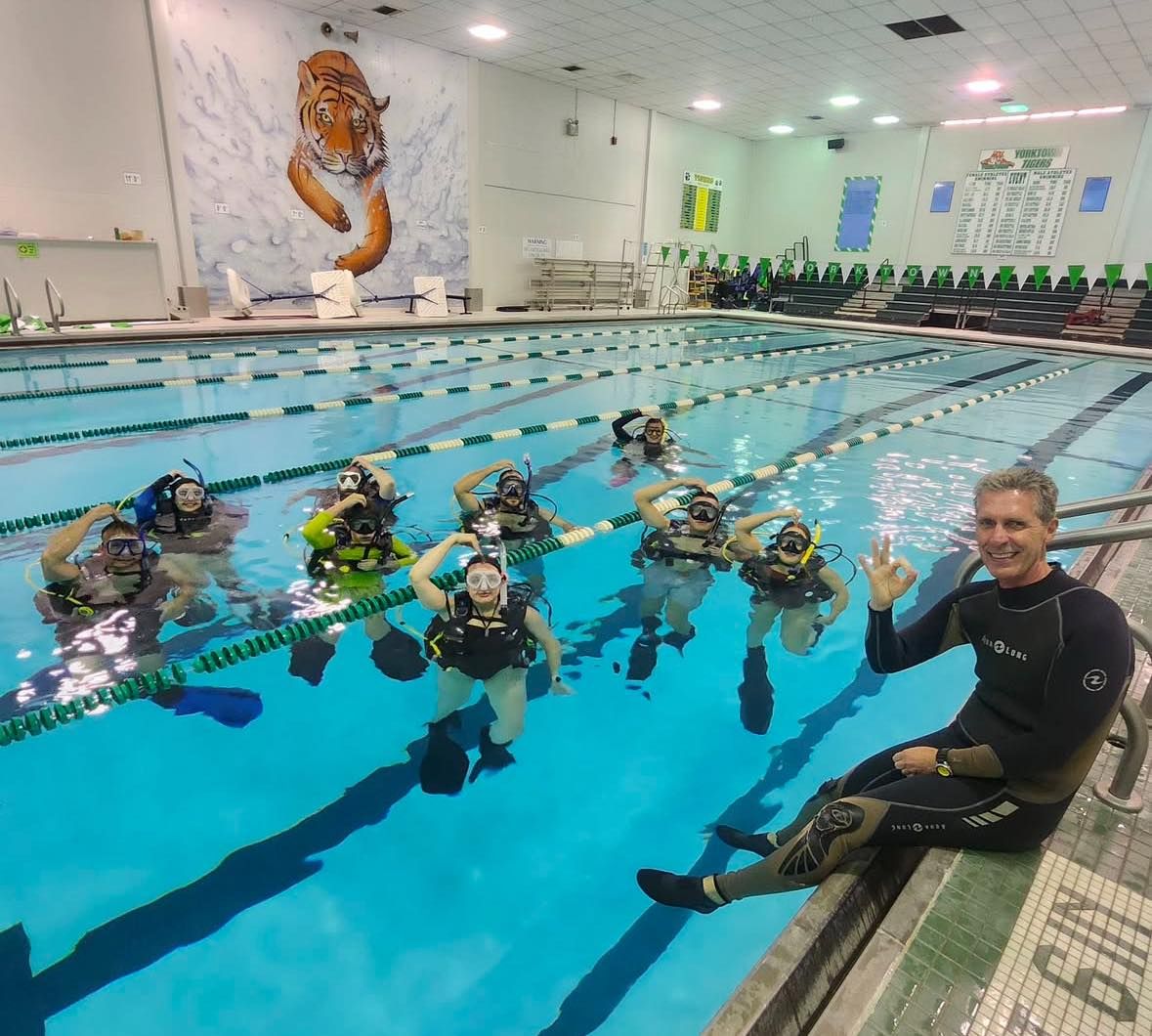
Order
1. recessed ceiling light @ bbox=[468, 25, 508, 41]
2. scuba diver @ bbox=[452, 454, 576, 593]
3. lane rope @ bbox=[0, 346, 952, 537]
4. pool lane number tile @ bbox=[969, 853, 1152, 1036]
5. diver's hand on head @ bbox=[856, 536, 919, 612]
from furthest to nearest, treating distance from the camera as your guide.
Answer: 1. recessed ceiling light @ bbox=[468, 25, 508, 41]
2. lane rope @ bbox=[0, 346, 952, 537]
3. scuba diver @ bbox=[452, 454, 576, 593]
4. diver's hand on head @ bbox=[856, 536, 919, 612]
5. pool lane number tile @ bbox=[969, 853, 1152, 1036]

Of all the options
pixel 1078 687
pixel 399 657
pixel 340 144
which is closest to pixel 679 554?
Answer: pixel 399 657

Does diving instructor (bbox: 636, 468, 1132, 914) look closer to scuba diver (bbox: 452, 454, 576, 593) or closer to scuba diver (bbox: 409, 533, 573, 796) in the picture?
scuba diver (bbox: 409, 533, 573, 796)

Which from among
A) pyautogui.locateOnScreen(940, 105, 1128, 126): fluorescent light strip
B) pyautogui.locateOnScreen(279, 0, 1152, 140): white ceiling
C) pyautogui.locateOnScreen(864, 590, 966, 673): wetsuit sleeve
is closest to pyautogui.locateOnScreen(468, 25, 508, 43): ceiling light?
pyautogui.locateOnScreen(279, 0, 1152, 140): white ceiling

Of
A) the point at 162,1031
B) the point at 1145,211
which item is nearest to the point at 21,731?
the point at 162,1031

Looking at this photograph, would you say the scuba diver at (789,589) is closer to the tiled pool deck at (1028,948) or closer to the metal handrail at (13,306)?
the tiled pool deck at (1028,948)

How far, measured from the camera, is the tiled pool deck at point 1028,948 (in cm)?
156

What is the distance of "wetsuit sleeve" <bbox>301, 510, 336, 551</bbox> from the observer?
3920 millimetres

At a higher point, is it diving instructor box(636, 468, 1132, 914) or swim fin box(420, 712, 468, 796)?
diving instructor box(636, 468, 1132, 914)

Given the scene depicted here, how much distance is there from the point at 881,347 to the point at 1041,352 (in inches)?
149

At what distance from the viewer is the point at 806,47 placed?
13.3 m

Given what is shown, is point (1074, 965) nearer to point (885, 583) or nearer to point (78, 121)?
point (885, 583)

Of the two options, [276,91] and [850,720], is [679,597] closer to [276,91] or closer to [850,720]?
[850,720]

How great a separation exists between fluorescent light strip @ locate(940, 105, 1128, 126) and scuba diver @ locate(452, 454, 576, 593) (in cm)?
1989

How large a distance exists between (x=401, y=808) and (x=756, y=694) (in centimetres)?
178
